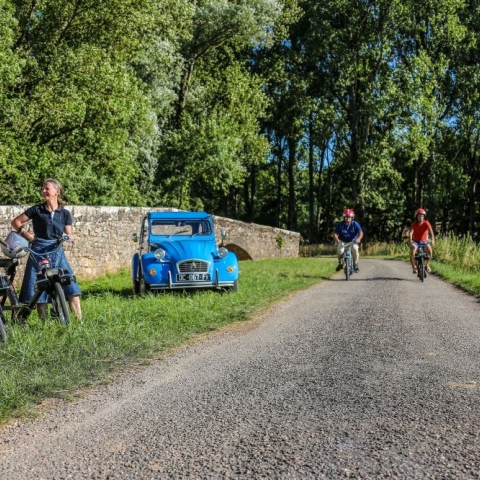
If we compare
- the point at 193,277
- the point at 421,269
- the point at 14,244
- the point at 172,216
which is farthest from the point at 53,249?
the point at 421,269

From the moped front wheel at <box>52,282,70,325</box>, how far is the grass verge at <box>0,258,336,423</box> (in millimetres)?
135

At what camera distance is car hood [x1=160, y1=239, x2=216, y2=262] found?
1283 cm

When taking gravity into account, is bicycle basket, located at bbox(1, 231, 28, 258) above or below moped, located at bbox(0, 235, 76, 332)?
above

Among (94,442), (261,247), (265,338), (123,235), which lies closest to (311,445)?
(94,442)

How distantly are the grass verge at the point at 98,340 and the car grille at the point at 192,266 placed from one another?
72 cm

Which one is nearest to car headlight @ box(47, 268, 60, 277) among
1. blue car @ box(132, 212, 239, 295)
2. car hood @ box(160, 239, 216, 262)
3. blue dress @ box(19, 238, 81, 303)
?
blue dress @ box(19, 238, 81, 303)

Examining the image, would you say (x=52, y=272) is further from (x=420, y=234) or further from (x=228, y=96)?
(x=228, y=96)

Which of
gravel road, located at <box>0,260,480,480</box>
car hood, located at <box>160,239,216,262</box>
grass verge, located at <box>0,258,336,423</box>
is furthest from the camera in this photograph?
car hood, located at <box>160,239,216,262</box>

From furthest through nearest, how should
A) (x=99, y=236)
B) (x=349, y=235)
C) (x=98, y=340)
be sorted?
(x=99, y=236) → (x=349, y=235) → (x=98, y=340)

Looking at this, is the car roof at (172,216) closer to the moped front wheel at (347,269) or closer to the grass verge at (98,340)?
the grass verge at (98,340)

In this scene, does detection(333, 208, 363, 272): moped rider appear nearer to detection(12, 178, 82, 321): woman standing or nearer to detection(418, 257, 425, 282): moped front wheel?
detection(418, 257, 425, 282): moped front wheel

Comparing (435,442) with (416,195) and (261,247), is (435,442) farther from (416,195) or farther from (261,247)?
(416,195)

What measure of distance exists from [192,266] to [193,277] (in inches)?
9.1

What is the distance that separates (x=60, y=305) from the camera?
7637 mm
